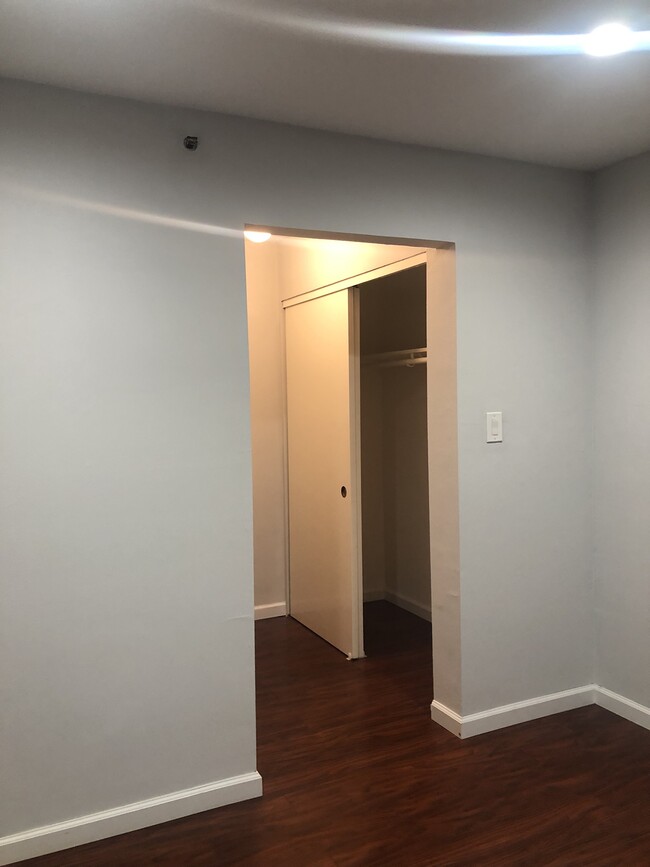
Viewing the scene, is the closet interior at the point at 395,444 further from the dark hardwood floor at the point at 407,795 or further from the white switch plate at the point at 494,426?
the white switch plate at the point at 494,426

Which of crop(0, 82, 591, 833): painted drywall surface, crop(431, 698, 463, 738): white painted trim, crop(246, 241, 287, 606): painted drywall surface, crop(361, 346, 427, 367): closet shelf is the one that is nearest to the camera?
crop(0, 82, 591, 833): painted drywall surface

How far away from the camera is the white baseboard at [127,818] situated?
2178mm

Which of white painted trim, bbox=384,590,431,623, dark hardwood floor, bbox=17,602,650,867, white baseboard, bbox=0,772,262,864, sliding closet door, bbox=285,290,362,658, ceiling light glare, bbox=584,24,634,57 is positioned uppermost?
ceiling light glare, bbox=584,24,634,57

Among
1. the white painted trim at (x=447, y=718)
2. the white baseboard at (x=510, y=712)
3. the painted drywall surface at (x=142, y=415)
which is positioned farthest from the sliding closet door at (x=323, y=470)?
the painted drywall surface at (x=142, y=415)

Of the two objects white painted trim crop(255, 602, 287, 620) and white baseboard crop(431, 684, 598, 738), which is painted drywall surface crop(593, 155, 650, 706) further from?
white painted trim crop(255, 602, 287, 620)

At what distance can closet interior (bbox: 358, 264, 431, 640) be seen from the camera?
177 inches

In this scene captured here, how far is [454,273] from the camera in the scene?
2.85 metres

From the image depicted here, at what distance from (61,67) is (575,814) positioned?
2944 millimetres

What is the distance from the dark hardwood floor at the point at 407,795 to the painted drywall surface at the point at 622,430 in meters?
0.32

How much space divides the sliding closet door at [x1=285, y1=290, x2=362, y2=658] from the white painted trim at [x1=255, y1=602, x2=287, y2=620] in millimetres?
99

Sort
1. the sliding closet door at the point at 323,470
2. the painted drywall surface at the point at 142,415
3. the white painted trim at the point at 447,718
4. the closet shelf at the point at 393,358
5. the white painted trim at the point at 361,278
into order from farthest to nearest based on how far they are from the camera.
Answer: the closet shelf at the point at 393,358, the sliding closet door at the point at 323,470, the white painted trim at the point at 361,278, the white painted trim at the point at 447,718, the painted drywall surface at the point at 142,415

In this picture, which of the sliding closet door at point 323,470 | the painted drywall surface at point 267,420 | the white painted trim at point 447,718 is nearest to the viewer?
the white painted trim at point 447,718

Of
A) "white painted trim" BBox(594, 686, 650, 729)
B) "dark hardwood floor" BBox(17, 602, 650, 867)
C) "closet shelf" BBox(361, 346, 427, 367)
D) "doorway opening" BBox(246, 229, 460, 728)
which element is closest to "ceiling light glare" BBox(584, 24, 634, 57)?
"doorway opening" BBox(246, 229, 460, 728)

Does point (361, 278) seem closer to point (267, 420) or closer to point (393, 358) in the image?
point (393, 358)
